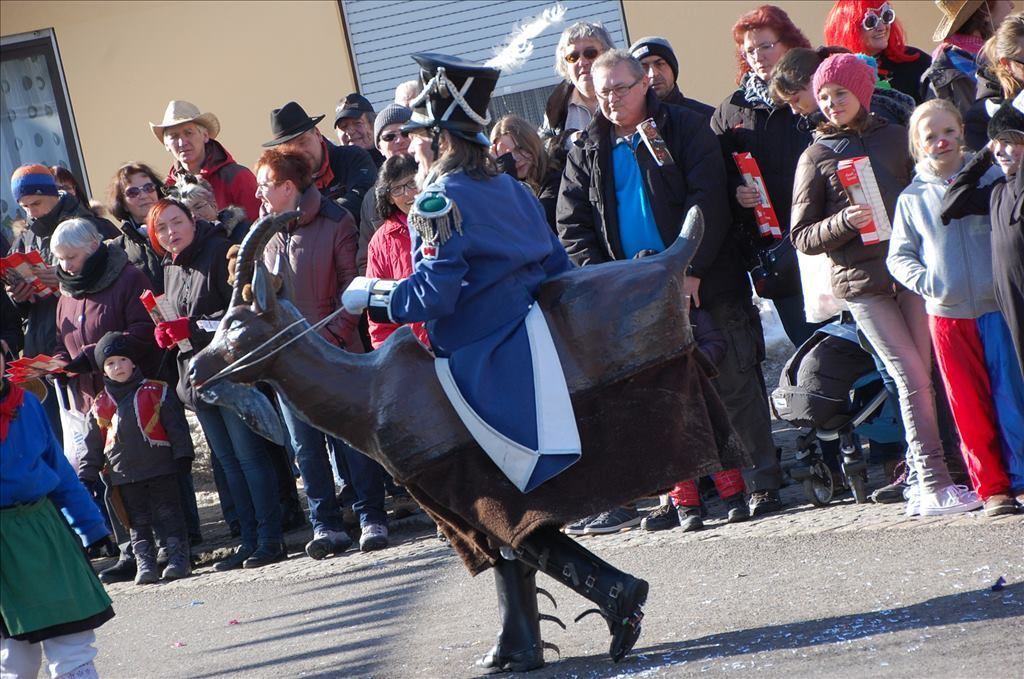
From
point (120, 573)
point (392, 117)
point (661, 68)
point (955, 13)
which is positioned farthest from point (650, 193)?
point (120, 573)

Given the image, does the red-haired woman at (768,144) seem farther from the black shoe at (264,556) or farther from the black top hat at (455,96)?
the black shoe at (264,556)

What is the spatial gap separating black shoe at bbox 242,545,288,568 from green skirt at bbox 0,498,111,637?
309 cm

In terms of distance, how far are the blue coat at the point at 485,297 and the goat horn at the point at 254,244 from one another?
0.50 metres

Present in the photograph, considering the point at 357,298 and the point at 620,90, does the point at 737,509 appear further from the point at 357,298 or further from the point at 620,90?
the point at 357,298

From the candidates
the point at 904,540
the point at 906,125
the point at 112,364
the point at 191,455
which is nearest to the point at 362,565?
the point at 191,455

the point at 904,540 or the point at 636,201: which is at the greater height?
the point at 636,201

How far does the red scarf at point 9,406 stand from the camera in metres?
5.34

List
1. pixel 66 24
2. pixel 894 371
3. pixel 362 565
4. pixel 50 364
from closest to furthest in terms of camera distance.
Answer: pixel 894 371, pixel 362 565, pixel 50 364, pixel 66 24

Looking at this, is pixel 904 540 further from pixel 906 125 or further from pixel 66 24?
pixel 66 24

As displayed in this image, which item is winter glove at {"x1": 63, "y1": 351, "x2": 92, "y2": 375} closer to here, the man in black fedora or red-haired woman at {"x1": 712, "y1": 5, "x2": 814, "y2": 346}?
the man in black fedora

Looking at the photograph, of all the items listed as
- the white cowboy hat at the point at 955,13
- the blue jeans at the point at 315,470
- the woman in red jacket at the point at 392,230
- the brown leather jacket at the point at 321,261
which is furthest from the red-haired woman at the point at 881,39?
the blue jeans at the point at 315,470

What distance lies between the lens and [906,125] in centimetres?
721

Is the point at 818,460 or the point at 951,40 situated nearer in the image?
the point at 818,460

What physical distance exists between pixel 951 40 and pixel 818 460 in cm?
265
